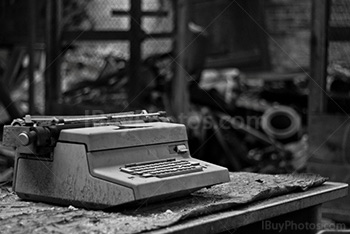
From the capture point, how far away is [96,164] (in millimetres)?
1618

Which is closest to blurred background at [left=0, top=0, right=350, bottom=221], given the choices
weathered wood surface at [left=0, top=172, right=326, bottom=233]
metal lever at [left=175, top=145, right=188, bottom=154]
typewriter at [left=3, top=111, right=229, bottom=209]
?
weathered wood surface at [left=0, top=172, right=326, bottom=233]

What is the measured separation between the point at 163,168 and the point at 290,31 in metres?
5.86

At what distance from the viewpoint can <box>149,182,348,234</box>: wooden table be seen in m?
1.48

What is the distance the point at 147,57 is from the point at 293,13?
336 centimetres

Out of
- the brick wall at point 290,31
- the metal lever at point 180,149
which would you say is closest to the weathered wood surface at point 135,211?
the metal lever at point 180,149

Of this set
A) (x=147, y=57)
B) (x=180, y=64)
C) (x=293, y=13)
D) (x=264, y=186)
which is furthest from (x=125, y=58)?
(x=293, y=13)

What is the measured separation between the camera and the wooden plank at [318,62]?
3561mm

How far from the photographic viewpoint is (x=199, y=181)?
1.72m

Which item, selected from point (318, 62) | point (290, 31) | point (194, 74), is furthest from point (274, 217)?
point (290, 31)

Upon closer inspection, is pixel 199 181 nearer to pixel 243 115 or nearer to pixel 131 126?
pixel 131 126

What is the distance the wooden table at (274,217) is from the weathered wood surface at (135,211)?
0.07 ft

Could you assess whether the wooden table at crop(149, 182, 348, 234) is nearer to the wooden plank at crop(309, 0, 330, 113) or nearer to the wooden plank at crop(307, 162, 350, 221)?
the wooden plank at crop(307, 162, 350, 221)
